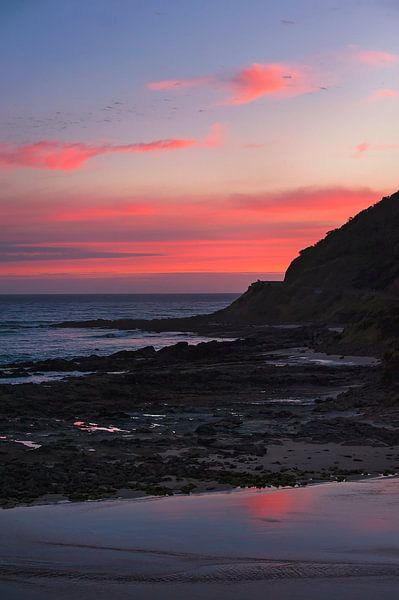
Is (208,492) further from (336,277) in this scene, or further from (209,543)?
(336,277)

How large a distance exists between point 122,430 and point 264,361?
23.3 metres

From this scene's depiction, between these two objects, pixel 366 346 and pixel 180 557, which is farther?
pixel 366 346

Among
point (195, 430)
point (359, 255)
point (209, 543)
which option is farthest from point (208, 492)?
point (359, 255)

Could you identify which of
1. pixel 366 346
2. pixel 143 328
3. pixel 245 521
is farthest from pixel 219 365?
pixel 143 328

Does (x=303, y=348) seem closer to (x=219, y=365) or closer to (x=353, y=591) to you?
(x=219, y=365)

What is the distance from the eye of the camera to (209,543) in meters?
10.1

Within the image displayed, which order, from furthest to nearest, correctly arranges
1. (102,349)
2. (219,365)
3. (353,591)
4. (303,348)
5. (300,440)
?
(102,349), (303,348), (219,365), (300,440), (353,591)

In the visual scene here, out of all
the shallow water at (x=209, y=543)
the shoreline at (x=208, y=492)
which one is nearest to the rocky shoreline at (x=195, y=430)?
the shoreline at (x=208, y=492)

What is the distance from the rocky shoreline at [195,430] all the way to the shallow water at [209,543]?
1306 mm

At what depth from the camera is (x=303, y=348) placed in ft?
174

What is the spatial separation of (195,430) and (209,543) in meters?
11.0

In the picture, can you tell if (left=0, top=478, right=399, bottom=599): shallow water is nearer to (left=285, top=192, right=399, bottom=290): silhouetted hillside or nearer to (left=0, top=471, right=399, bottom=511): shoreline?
(left=0, top=471, right=399, bottom=511): shoreline

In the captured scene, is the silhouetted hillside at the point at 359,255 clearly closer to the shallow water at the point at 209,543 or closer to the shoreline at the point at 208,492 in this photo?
the shoreline at the point at 208,492

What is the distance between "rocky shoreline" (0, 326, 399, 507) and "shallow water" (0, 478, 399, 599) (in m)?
1.31
